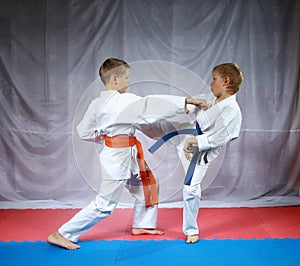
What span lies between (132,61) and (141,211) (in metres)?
1.45

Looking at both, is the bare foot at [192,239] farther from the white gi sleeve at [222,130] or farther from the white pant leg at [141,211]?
the white gi sleeve at [222,130]

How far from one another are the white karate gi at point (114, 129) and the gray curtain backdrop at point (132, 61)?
94 centimetres

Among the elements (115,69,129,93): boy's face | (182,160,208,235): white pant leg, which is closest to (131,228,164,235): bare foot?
(182,160,208,235): white pant leg

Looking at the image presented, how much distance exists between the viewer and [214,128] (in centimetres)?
307

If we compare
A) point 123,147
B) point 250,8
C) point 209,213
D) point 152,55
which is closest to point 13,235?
point 123,147

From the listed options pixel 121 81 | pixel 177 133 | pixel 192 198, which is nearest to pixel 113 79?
pixel 121 81

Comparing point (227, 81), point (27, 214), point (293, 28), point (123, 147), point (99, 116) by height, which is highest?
point (293, 28)

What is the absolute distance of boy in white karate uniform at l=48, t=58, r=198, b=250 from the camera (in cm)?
296

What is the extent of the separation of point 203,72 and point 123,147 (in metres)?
1.45

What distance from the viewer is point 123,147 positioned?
3070 mm

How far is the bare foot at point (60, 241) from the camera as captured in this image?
3.10 metres

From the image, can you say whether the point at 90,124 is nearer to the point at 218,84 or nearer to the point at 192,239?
the point at 218,84

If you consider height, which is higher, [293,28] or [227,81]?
[293,28]

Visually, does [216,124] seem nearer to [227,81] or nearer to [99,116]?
[227,81]
